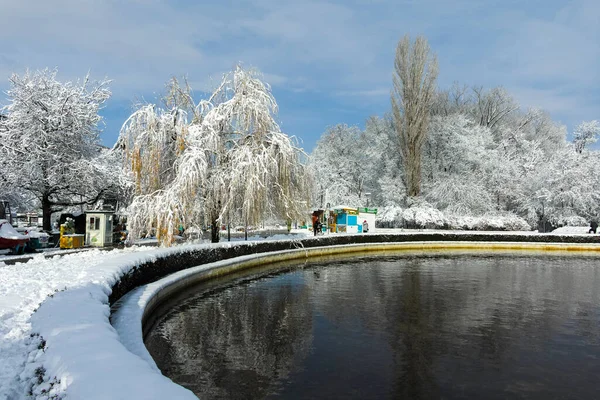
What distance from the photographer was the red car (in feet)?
60.2

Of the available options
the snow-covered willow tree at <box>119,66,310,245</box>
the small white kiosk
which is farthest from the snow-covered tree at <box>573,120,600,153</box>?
the small white kiosk

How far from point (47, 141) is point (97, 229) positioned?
651 cm

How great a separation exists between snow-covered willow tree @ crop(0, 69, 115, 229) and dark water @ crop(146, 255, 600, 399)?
602 inches

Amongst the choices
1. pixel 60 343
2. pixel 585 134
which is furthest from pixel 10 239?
pixel 585 134

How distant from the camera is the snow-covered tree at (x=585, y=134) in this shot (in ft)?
179

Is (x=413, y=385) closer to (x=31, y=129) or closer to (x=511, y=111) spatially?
(x=31, y=129)

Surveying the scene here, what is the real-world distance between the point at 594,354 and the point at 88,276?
34.4 ft

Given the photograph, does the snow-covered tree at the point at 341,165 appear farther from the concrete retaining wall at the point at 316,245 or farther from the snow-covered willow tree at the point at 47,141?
the snow-covered willow tree at the point at 47,141

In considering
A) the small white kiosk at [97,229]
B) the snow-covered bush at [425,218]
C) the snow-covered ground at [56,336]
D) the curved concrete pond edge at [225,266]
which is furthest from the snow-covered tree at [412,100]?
the snow-covered ground at [56,336]

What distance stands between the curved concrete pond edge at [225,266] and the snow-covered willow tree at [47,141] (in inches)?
485

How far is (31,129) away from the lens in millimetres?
25109

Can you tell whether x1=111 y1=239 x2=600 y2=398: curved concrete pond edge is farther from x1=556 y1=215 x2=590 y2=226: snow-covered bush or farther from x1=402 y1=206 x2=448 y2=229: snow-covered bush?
x1=556 y1=215 x2=590 y2=226: snow-covered bush

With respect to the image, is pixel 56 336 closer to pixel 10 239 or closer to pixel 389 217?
pixel 10 239

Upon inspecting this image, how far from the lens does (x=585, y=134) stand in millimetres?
55469
